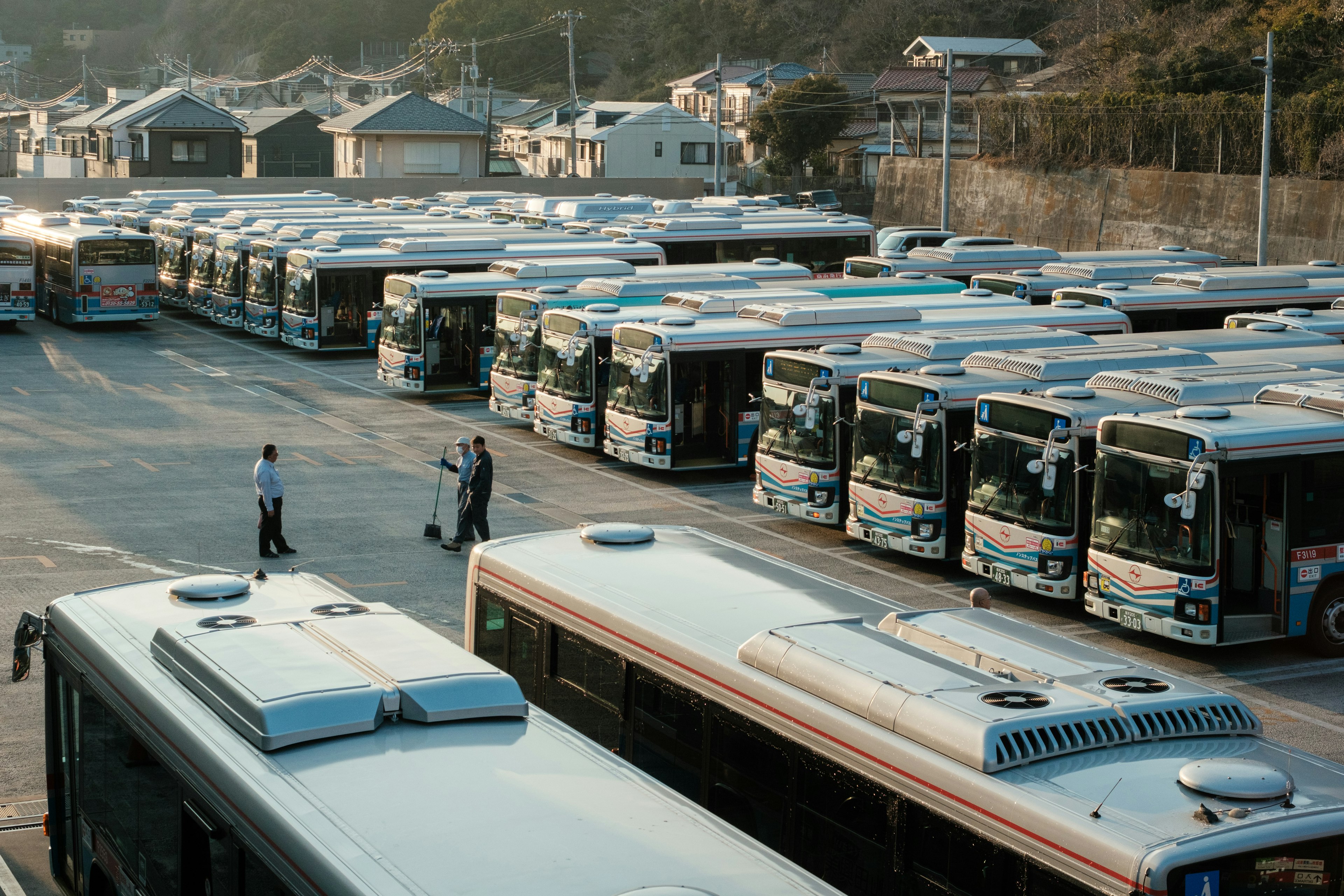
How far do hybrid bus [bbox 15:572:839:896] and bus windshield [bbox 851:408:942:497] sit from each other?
432 inches

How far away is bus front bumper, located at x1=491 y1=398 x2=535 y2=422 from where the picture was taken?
27219 millimetres

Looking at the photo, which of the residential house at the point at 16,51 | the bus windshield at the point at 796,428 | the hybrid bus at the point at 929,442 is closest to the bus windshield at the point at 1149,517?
the hybrid bus at the point at 929,442

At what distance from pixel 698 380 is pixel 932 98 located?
65.1 meters

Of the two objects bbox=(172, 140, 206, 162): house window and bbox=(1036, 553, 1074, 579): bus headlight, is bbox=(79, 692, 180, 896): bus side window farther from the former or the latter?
bbox=(172, 140, 206, 162): house window

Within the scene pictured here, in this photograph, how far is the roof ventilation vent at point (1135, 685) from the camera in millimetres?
6793

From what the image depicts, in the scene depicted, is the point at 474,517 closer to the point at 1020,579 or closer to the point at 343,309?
the point at 1020,579

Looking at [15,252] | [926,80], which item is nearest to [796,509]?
[15,252]

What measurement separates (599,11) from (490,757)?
415ft

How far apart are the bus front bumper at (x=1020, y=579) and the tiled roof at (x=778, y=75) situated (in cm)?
8159

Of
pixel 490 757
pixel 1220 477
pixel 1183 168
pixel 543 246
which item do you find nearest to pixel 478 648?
pixel 490 757

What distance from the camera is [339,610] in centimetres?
796

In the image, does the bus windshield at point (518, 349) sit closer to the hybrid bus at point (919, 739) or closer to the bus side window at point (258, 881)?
the hybrid bus at point (919, 739)

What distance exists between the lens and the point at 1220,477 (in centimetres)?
1464

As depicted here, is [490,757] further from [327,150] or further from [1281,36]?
[327,150]
